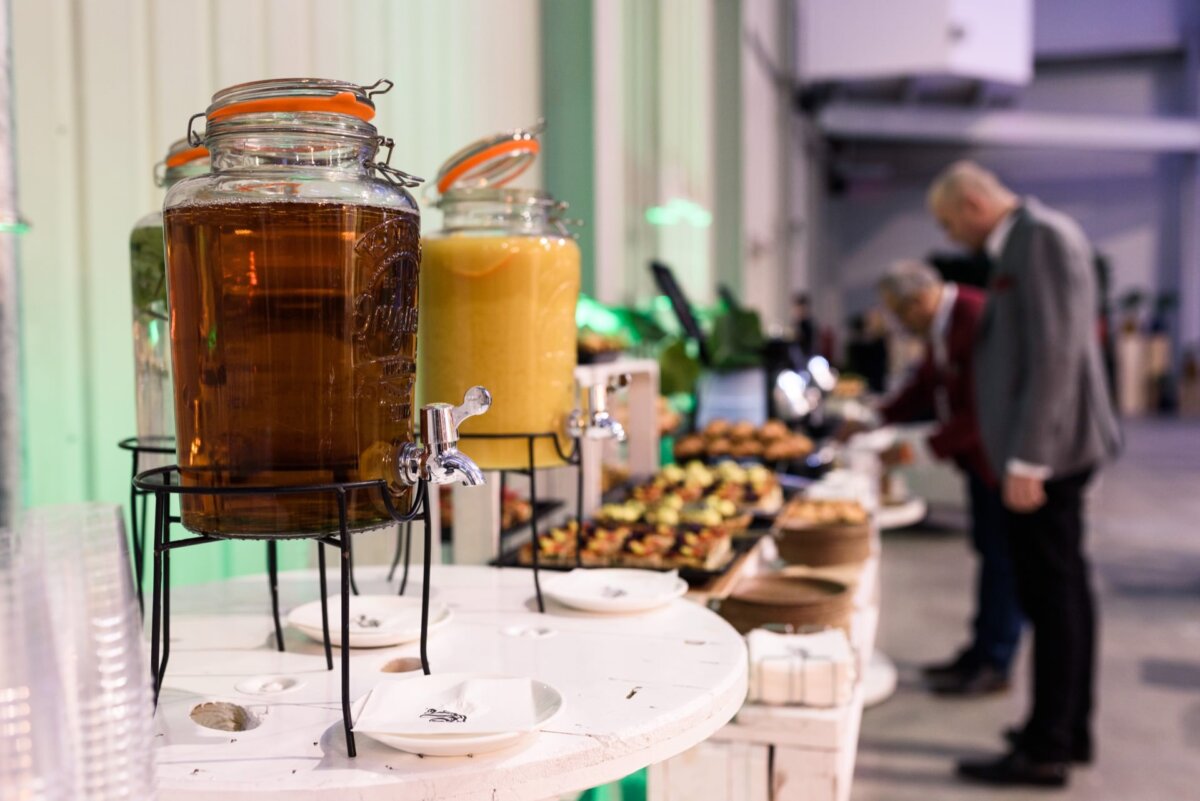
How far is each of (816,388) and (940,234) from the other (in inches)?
536

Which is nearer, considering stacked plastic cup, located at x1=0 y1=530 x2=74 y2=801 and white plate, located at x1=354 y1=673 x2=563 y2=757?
stacked plastic cup, located at x1=0 y1=530 x2=74 y2=801

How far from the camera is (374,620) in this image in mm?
1308

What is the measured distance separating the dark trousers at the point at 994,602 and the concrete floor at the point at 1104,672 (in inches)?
6.5

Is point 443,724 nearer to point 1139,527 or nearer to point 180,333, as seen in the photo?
point 180,333

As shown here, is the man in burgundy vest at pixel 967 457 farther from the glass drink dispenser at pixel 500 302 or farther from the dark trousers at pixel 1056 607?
the glass drink dispenser at pixel 500 302

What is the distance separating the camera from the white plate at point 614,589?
1378mm

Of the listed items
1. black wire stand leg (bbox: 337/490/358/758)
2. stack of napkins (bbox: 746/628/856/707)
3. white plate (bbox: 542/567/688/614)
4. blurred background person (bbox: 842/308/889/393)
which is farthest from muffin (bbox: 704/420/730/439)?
blurred background person (bbox: 842/308/889/393)

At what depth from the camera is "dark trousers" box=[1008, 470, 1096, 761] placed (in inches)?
125

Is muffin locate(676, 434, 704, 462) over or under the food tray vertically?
over

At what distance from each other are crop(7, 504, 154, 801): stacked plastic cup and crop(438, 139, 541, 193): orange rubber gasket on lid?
2.72 feet

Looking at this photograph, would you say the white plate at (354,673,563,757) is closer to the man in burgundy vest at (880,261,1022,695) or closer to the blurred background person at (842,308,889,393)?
the man in burgundy vest at (880,261,1022,695)

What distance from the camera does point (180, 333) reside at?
97 cm

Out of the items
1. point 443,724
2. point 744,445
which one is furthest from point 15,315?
point 744,445

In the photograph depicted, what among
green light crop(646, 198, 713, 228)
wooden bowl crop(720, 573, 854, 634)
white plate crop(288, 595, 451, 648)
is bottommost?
wooden bowl crop(720, 573, 854, 634)
